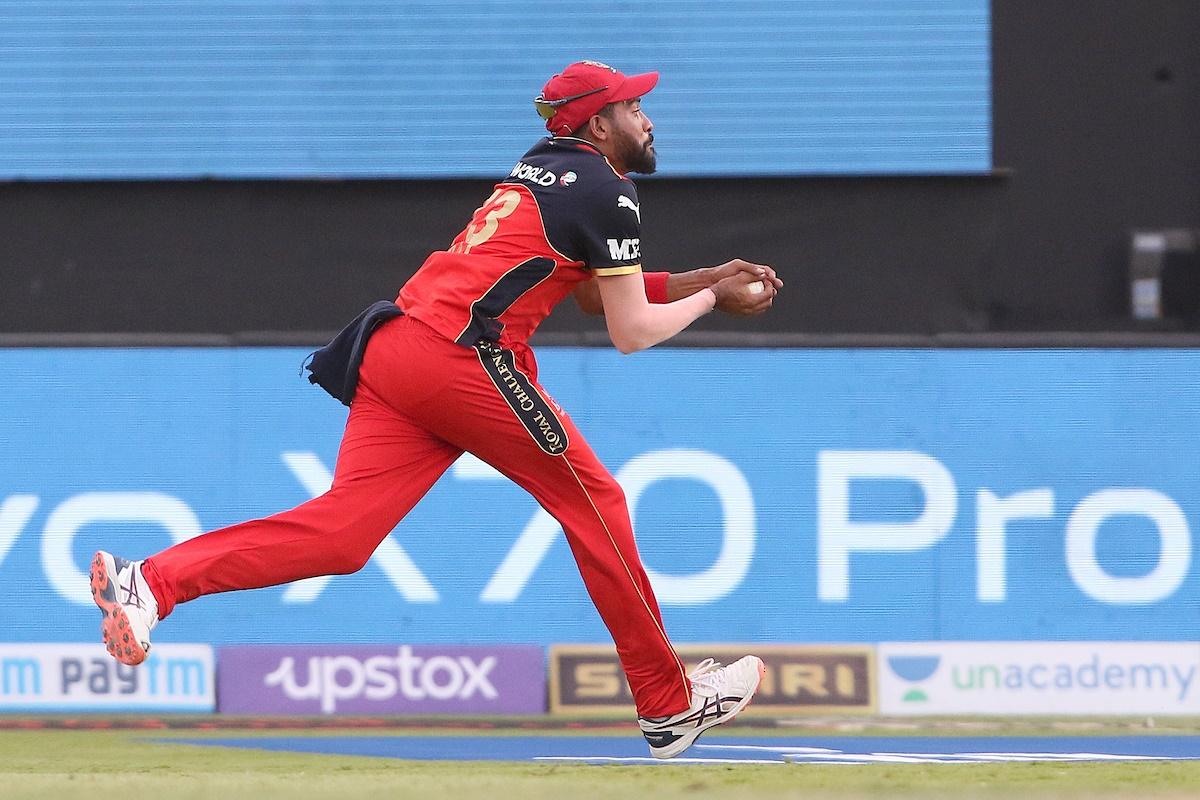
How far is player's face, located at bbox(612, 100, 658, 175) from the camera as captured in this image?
4.77 metres

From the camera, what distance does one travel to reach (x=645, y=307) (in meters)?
4.71

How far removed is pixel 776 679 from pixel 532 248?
3.50m

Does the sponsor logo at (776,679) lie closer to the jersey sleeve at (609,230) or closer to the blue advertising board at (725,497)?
the blue advertising board at (725,497)

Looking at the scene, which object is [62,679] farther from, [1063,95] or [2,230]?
[1063,95]

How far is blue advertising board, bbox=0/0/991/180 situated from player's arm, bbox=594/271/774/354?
5.26 meters

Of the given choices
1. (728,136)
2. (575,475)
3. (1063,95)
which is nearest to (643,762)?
(575,475)

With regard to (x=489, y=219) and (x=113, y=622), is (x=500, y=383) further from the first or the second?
(x=113, y=622)

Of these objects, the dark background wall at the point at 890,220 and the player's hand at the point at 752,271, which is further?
the dark background wall at the point at 890,220

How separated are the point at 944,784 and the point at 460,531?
3.59 meters

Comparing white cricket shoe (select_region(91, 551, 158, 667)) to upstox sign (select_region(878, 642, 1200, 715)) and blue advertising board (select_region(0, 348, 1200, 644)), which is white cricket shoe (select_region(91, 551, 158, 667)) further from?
upstox sign (select_region(878, 642, 1200, 715))

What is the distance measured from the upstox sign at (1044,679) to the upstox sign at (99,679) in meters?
3.02

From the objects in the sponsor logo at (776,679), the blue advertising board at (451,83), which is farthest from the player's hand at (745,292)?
the blue advertising board at (451,83)

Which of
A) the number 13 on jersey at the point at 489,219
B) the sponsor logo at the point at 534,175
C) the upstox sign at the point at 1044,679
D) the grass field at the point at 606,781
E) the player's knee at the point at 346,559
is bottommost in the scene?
the upstox sign at the point at 1044,679

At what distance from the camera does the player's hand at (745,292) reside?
4773 millimetres
